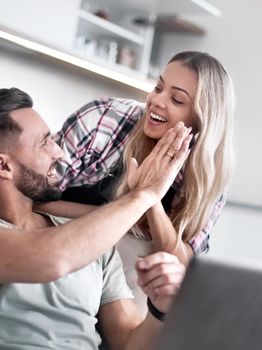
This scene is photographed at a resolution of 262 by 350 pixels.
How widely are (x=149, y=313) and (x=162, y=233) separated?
510 mm

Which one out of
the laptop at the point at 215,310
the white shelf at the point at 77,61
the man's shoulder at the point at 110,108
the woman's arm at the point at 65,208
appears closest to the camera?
the laptop at the point at 215,310

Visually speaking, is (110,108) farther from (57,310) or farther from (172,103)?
(57,310)

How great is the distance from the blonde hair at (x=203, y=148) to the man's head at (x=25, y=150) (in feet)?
1.26

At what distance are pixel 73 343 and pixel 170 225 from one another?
0.53 metres

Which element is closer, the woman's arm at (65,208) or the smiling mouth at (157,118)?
the woman's arm at (65,208)

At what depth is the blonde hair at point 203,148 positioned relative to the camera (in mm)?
1828

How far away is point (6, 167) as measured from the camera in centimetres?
141

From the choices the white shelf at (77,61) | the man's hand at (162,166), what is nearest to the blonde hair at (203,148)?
the man's hand at (162,166)

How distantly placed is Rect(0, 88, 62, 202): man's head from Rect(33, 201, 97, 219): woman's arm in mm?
128

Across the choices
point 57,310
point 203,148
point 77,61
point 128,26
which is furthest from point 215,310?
point 128,26

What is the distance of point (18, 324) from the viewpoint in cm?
125

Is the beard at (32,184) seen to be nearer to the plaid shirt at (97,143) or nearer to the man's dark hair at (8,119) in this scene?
the man's dark hair at (8,119)

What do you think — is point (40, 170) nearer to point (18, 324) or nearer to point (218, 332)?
point (18, 324)

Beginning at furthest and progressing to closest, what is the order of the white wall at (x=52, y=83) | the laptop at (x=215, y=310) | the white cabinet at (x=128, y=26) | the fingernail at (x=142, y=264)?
1. the white cabinet at (x=128, y=26)
2. the white wall at (x=52, y=83)
3. the fingernail at (x=142, y=264)
4. the laptop at (x=215, y=310)
